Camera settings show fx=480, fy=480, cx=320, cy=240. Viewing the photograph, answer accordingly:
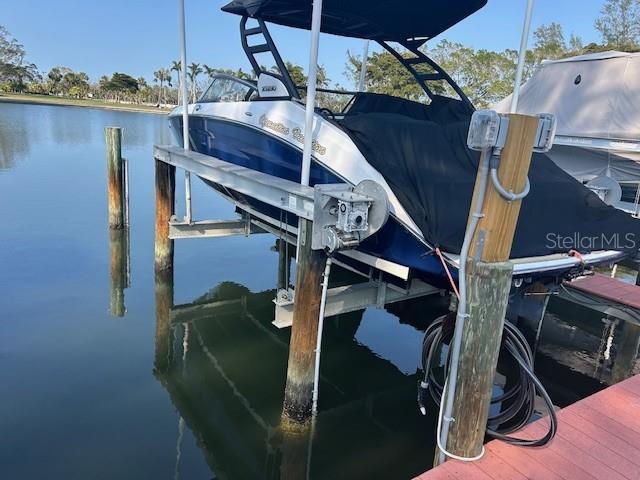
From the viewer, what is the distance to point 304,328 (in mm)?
3828

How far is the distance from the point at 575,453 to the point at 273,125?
143 inches

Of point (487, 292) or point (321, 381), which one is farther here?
point (321, 381)

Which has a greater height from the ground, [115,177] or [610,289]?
[115,177]

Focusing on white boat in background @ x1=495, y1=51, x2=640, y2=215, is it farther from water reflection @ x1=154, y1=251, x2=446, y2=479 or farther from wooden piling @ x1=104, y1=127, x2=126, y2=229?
wooden piling @ x1=104, y1=127, x2=126, y2=229

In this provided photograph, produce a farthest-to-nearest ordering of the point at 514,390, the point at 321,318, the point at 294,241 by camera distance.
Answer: the point at 294,241 → the point at 321,318 → the point at 514,390

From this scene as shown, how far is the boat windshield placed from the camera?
5746 mm

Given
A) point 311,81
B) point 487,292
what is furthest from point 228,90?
point 487,292

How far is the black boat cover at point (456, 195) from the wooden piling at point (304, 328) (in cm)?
81

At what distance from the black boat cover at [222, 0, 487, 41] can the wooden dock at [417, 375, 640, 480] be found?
4.23 meters

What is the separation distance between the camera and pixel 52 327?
19.0 feet

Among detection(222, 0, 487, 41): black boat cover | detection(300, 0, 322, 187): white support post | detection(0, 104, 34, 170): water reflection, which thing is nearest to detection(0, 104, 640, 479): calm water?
detection(300, 0, 322, 187): white support post

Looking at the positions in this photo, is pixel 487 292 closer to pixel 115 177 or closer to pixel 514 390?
pixel 514 390

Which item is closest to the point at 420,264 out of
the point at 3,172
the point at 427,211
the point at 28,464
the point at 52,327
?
the point at 427,211

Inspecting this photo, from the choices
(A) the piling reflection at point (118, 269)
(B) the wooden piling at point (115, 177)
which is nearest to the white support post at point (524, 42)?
(A) the piling reflection at point (118, 269)
